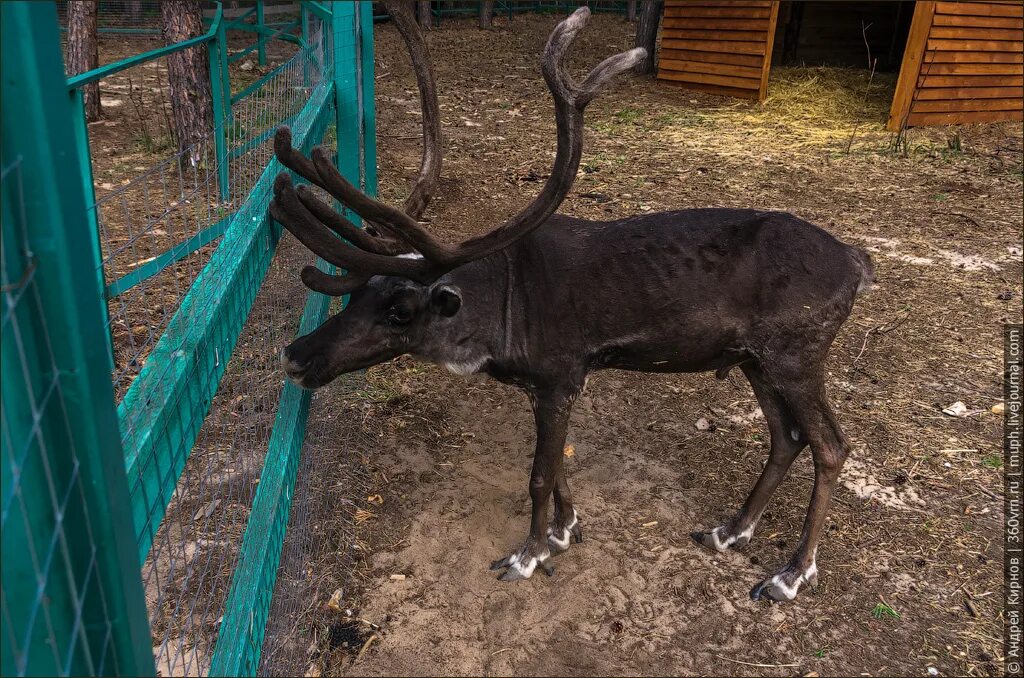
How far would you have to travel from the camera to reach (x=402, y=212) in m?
3.12

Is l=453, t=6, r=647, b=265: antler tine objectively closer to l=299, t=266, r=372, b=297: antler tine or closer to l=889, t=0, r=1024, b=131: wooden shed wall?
l=299, t=266, r=372, b=297: antler tine

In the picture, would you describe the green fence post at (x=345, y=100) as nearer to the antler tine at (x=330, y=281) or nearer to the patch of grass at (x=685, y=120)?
the antler tine at (x=330, y=281)

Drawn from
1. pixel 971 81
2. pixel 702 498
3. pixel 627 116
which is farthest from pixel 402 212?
pixel 971 81

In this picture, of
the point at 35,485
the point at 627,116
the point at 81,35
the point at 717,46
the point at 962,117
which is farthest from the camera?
the point at 717,46

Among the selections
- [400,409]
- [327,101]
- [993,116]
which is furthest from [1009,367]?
[993,116]

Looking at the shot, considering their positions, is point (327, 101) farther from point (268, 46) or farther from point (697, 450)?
point (268, 46)

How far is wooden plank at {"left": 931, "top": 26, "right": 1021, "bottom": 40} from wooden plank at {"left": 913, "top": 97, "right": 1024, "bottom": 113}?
2.60ft

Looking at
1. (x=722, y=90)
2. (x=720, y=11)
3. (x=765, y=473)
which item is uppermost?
(x=720, y=11)

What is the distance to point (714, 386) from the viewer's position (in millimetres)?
5309

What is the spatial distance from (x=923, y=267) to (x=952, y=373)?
1.81 m

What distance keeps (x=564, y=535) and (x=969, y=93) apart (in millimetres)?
10059

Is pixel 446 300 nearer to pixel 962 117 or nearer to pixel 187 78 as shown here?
pixel 187 78

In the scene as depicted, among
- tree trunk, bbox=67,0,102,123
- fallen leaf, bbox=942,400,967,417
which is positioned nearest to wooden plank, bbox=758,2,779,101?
fallen leaf, bbox=942,400,967,417

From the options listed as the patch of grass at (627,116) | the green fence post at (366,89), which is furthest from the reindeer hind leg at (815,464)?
the patch of grass at (627,116)
